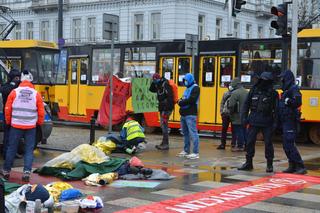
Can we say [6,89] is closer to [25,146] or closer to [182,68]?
[25,146]

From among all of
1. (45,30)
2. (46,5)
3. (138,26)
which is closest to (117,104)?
(138,26)

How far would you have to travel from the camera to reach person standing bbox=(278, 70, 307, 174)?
10172mm

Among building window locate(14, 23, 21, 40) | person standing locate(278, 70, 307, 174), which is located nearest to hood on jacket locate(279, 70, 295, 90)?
person standing locate(278, 70, 307, 174)

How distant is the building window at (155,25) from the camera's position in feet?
144

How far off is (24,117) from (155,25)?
35667mm

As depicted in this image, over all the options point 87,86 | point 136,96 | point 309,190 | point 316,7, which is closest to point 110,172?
point 309,190

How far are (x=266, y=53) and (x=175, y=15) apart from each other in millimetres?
26406

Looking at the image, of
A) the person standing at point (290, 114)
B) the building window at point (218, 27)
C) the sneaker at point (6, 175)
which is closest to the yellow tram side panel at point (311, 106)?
the person standing at point (290, 114)

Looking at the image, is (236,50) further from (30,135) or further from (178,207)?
(178,207)

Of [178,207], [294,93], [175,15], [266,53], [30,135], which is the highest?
[175,15]

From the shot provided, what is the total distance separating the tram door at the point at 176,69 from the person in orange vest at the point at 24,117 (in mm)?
Result: 9013

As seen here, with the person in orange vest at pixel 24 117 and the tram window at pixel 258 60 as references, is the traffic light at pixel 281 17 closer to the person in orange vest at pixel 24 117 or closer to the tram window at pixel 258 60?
the tram window at pixel 258 60

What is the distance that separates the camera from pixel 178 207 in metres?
7.46

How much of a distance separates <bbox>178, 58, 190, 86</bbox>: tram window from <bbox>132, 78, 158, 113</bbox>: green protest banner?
276 cm
